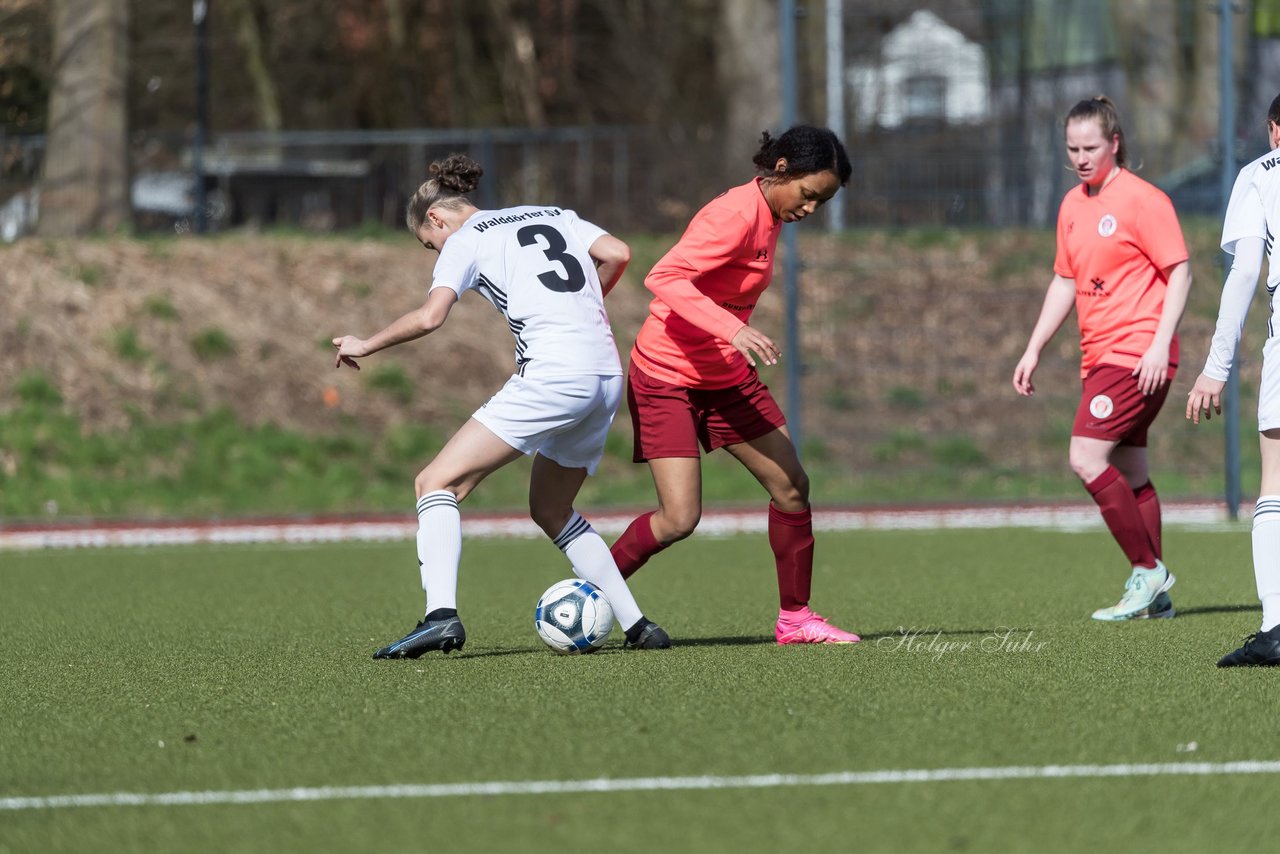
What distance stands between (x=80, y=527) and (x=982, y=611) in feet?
27.6

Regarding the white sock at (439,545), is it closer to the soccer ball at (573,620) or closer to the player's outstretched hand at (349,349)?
the soccer ball at (573,620)

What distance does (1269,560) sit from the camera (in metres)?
6.28

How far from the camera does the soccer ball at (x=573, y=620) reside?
686 centimetres

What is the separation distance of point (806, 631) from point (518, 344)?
1591 mm

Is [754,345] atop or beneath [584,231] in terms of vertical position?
beneath

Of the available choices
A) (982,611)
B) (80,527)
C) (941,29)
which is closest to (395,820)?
(982,611)

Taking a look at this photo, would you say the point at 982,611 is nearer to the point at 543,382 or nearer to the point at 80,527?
the point at 543,382

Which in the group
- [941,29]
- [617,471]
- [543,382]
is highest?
[941,29]

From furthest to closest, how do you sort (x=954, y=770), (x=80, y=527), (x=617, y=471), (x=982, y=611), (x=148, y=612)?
(x=617, y=471), (x=80, y=527), (x=148, y=612), (x=982, y=611), (x=954, y=770)

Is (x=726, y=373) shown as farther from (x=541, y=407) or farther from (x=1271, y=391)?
(x=1271, y=391)

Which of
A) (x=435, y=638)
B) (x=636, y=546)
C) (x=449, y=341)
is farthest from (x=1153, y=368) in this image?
(x=449, y=341)

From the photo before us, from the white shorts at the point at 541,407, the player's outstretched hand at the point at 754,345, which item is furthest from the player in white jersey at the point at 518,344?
the player's outstretched hand at the point at 754,345

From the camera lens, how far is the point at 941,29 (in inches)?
630

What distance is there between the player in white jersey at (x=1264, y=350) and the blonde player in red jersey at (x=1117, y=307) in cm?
147
